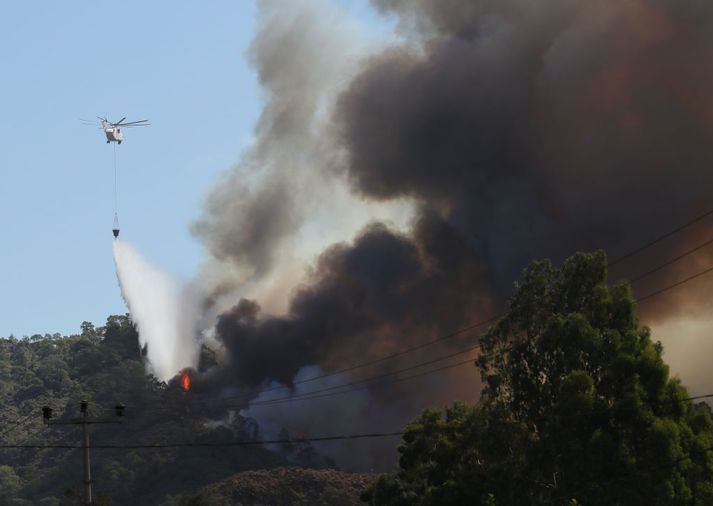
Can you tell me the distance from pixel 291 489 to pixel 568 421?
9259 centimetres

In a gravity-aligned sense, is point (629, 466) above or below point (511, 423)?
below

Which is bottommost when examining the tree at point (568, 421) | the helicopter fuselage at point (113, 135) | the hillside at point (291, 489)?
the tree at point (568, 421)

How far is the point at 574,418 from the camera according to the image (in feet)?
277

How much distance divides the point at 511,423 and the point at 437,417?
463 inches

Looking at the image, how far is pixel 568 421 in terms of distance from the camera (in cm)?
8488

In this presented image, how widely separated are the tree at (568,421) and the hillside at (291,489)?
65.3 metres

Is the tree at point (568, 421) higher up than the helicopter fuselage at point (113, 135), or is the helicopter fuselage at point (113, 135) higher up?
the helicopter fuselage at point (113, 135)

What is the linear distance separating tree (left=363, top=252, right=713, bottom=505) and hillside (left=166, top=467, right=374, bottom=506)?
6534 centimetres

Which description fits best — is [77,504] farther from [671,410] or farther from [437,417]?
[671,410]

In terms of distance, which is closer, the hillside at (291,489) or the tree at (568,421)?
the tree at (568,421)

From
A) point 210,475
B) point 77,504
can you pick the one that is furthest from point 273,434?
point 77,504

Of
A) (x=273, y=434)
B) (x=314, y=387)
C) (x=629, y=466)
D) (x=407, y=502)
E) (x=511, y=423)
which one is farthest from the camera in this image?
(x=273, y=434)

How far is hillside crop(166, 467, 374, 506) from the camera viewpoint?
167m

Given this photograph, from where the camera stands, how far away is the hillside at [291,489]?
167 m
